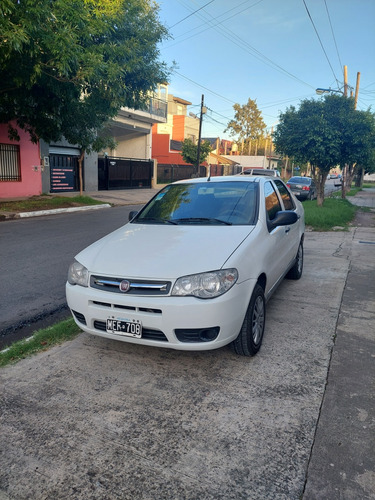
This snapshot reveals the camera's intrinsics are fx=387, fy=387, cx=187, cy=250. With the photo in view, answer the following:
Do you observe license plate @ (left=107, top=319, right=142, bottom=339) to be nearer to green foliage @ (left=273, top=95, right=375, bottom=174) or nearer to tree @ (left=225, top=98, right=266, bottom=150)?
green foliage @ (left=273, top=95, right=375, bottom=174)

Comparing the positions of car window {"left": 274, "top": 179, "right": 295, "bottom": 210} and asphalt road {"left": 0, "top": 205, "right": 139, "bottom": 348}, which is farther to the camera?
car window {"left": 274, "top": 179, "right": 295, "bottom": 210}

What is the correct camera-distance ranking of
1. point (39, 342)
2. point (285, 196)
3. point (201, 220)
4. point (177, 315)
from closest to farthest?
point (177, 315)
point (39, 342)
point (201, 220)
point (285, 196)

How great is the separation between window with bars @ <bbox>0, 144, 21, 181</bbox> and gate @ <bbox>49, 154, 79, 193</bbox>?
256 centimetres

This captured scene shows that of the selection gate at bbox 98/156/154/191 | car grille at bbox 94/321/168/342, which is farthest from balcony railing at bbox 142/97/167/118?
car grille at bbox 94/321/168/342

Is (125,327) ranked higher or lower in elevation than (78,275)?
lower

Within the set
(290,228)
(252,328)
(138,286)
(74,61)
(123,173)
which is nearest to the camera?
(138,286)

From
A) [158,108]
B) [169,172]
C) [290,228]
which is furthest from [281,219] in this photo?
[169,172]

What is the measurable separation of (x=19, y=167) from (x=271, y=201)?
15954 mm

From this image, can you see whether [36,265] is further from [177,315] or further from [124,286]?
[177,315]

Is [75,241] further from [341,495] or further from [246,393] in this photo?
[341,495]

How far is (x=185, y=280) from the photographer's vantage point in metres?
3.00

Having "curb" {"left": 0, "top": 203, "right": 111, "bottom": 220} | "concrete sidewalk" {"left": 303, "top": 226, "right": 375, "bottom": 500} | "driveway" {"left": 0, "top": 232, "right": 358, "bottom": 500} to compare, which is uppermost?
"concrete sidewalk" {"left": 303, "top": 226, "right": 375, "bottom": 500}

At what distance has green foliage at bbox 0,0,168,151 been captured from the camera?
8273 millimetres

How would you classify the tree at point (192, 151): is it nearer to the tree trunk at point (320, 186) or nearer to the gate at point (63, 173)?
the gate at point (63, 173)
